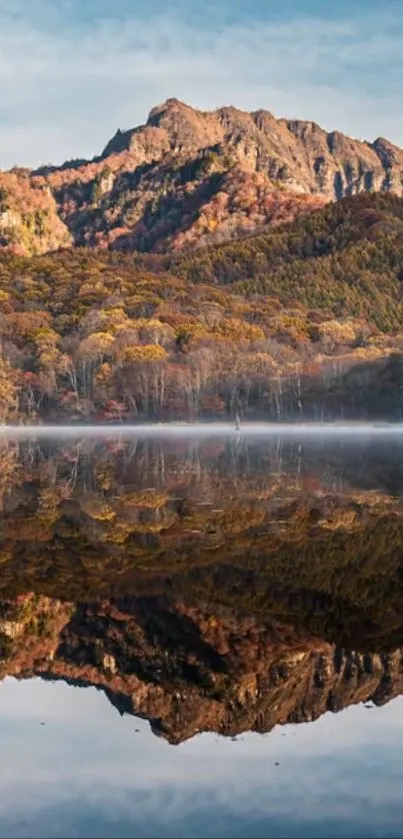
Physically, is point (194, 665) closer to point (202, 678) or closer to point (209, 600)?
point (202, 678)

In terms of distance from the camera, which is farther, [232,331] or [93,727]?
[232,331]

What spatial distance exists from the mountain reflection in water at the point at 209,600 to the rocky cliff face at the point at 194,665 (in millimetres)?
21

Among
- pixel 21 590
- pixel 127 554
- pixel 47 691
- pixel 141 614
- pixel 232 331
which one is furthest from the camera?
pixel 232 331

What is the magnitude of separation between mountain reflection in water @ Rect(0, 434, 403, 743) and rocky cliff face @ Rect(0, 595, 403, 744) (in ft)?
0.07

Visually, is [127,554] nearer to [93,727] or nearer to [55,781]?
[93,727]

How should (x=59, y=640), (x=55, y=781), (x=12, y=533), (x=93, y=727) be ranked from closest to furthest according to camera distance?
(x=55, y=781) → (x=93, y=727) → (x=59, y=640) → (x=12, y=533)

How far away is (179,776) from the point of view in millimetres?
8281

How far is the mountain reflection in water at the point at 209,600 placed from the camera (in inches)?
408

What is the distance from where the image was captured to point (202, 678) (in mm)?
10750

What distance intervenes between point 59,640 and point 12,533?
29.7 ft

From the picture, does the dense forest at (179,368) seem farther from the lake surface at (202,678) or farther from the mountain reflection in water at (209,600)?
the lake surface at (202,678)

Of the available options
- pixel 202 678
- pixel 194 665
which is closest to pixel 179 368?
pixel 194 665

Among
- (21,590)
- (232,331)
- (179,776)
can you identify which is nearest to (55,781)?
(179,776)

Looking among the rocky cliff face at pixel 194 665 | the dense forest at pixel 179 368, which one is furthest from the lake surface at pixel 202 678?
the dense forest at pixel 179 368
